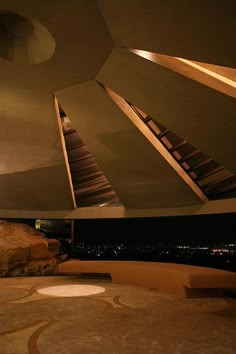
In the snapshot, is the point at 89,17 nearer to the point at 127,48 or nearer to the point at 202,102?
the point at 127,48

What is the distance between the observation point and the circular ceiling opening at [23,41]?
15.9 ft

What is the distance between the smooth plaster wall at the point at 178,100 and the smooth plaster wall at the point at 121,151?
800 millimetres

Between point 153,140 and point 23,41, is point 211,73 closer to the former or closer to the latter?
point 153,140

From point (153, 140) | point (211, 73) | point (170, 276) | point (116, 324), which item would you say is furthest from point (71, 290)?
point (211, 73)

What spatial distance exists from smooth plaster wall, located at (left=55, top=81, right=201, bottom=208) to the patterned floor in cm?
335

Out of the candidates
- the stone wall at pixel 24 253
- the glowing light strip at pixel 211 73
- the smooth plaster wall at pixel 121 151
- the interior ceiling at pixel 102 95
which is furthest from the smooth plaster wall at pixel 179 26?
the stone wall at pixel 24 253

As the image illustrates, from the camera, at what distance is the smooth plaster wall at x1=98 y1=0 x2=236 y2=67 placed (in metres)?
3.59

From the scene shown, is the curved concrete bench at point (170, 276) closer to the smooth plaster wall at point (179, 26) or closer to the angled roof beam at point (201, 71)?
the angled roof beam at point (201, 71)

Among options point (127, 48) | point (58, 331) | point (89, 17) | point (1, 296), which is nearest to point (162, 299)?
point (58, 331)

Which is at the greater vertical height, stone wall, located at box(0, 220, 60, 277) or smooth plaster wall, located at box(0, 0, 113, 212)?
smooth plaster wall, located at box(0, 0, 113, 212)

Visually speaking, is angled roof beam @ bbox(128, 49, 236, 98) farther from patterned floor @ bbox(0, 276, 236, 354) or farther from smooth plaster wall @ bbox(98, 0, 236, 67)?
patterned floor @ bbox(0, 276, 236, 354)

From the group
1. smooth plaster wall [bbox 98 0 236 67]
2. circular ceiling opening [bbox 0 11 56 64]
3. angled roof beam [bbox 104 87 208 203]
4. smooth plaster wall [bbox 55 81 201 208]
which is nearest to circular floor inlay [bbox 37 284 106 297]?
smooth plaster wall [bbox 55 81 201 208]

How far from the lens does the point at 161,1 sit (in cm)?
366

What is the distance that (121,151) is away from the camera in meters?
7.77
